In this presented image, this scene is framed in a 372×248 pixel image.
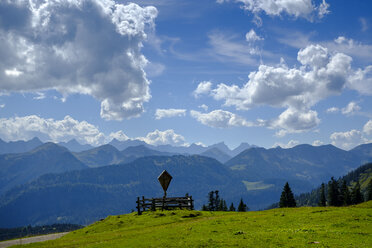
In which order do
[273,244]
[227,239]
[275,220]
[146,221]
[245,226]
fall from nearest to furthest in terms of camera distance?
[273,244] → [227,239] → [245,226] → [275,220] → [146,221]

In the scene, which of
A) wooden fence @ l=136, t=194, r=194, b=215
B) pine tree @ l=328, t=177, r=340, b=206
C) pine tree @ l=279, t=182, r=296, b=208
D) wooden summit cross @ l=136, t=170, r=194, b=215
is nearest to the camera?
wooden summit cross @ l=136, t=170, r=194, b=215

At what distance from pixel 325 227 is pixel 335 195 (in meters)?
133

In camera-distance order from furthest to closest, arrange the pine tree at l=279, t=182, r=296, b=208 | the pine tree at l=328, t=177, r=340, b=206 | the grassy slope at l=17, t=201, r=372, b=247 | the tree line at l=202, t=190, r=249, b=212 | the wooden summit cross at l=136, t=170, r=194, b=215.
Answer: the tree line at l=202, t=190, r=249, b=212 → the pine tree at l=328, t=177, r=340, b=206 → the pine tree at l=279, t=182, r=296, b=208 → the wooden summit cross at l=136, t=170, r=194, b=215 → the grassy slope at l=17, t=201, r=372, b=247

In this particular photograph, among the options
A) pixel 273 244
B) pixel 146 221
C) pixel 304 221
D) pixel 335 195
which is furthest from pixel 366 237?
pixel 335 195

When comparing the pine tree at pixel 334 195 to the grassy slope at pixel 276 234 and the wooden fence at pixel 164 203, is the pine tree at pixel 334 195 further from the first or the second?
the grassy slope at pixel 276 234

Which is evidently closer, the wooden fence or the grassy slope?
the grassy slope

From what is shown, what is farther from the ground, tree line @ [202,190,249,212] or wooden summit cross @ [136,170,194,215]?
wooden summit cross @ [136,170,194,215]

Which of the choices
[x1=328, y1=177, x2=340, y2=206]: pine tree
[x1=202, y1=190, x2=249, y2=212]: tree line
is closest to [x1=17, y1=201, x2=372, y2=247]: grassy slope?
[x1=202, y1=190, x2=249, y2=212]: tree line

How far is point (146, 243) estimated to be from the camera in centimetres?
2741

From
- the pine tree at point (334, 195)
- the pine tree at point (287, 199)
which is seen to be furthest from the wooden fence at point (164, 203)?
the pine tree at point (334, 195)

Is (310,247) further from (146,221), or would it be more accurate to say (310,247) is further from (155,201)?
(155,201)

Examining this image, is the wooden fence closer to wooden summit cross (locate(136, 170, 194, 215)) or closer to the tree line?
wooden summit cross (locate(136, 170, 194, 215))

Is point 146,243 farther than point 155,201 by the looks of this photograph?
No

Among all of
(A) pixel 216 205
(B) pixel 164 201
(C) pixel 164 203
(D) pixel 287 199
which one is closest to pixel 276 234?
(B) pixel 164 201
